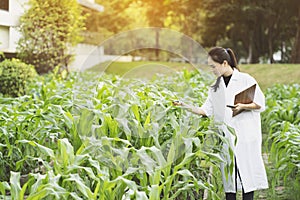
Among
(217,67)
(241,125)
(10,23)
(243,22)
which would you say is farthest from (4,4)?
(243,22)

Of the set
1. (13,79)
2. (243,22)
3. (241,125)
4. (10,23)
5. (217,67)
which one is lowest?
(241,125)

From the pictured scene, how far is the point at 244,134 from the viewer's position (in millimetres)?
4793

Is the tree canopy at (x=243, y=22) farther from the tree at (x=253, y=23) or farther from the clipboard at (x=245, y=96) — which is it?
the clipboard at (x=245, y=96)

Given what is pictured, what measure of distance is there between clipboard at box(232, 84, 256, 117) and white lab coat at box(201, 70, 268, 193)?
0.03m

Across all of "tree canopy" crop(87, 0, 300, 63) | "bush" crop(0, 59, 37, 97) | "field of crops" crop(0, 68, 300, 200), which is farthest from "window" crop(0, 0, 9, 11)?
"tree canopy" crop(87, 0, 300, 63)

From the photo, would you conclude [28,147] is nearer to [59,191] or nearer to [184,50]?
[59,191]

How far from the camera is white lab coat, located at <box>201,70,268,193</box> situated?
4.78 meters

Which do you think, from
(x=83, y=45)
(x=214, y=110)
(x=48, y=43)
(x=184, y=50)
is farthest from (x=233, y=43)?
(x=214, y=110)

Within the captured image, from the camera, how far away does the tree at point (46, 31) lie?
14995 millimetres

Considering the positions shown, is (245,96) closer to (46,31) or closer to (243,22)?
(46,31)

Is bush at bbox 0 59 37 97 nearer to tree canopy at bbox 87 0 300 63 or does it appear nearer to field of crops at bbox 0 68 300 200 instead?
field of crops at bbox 0 68 300 200

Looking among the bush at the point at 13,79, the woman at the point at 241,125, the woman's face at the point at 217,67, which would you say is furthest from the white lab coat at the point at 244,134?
the bush at the point at 13,79

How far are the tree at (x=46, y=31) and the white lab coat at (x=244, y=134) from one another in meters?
10.7

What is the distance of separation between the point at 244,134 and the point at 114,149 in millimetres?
1383
